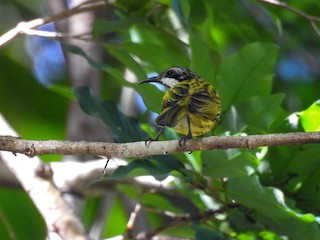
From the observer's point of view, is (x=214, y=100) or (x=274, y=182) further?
(x=274, y=182)

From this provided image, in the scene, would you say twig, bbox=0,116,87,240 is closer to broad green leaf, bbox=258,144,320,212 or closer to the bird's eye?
the bird's eye

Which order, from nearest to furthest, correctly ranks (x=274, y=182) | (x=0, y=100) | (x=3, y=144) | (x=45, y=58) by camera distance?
(x=3, y=144), (x=274, y=182), (x=0, y=100), (x=45, y=58)

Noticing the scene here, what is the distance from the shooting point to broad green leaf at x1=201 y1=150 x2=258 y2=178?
10.0 feet

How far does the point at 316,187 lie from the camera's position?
10.6 feet

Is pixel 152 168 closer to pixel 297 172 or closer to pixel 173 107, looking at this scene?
pixel 173 107

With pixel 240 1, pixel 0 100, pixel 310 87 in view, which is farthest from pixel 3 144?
pixel 310 87

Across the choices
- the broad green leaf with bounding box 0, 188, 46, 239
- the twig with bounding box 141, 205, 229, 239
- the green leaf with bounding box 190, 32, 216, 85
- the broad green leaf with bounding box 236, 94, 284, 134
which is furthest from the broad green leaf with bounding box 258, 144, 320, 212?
the broad green leaf with bounding box 0, 188, 46, 239

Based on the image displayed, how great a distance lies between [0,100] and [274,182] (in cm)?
268

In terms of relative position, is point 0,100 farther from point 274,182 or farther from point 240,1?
point 274,182

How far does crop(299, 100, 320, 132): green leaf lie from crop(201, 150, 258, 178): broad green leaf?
0.88 feet

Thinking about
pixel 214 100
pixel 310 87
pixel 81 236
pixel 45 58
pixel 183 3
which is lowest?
pixel 310 87

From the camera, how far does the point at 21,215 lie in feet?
15.4

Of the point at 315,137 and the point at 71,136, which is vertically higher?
the point at 315,137

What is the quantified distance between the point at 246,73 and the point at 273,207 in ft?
2.34
